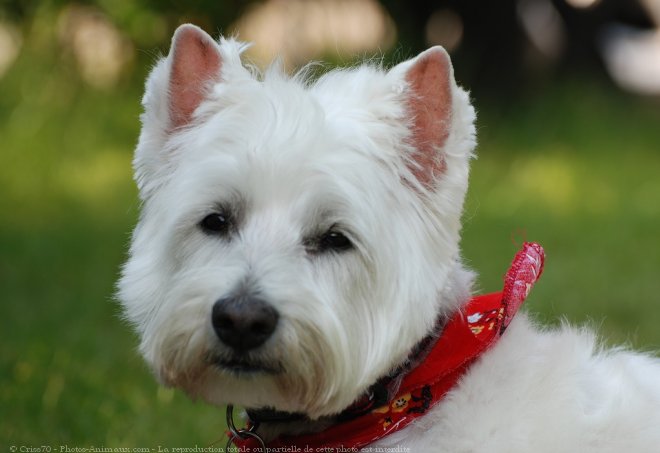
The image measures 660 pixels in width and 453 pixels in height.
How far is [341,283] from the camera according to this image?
3.13m

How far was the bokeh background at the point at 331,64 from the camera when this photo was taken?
259 inches

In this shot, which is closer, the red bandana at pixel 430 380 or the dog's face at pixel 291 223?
the dog's face at pixel 291 223

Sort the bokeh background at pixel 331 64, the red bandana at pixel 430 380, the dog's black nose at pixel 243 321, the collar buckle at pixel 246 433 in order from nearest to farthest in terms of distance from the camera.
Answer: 1. the dog's black nose at pixel 243 321
2. the red bandana at pixel 430 380
3. the collar buckle at pixel 246 433
4. the bokeh background at pixel 331 64

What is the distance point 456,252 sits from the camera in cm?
332

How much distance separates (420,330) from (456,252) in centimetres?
33

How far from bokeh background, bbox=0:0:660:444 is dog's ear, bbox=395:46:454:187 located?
2.44 meters

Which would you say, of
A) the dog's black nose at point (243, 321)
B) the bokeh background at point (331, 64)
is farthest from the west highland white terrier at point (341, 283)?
the bokeh background at point (331, 64)

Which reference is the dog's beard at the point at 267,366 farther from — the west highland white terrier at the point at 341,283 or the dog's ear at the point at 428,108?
the dog's ear at the point at 428,108

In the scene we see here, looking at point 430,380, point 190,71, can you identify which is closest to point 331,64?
point 190,71

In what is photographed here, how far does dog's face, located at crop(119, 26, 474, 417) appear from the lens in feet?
9.73

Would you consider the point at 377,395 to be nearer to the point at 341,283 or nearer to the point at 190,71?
the point at 341,283

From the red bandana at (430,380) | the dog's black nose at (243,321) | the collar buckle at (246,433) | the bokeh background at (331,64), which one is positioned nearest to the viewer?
the dog's black nose at (243,321)

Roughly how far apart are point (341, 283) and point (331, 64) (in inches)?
231

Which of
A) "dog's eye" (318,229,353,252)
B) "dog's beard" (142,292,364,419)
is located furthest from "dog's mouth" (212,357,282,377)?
"dog's eye" (318,229,353,252)
